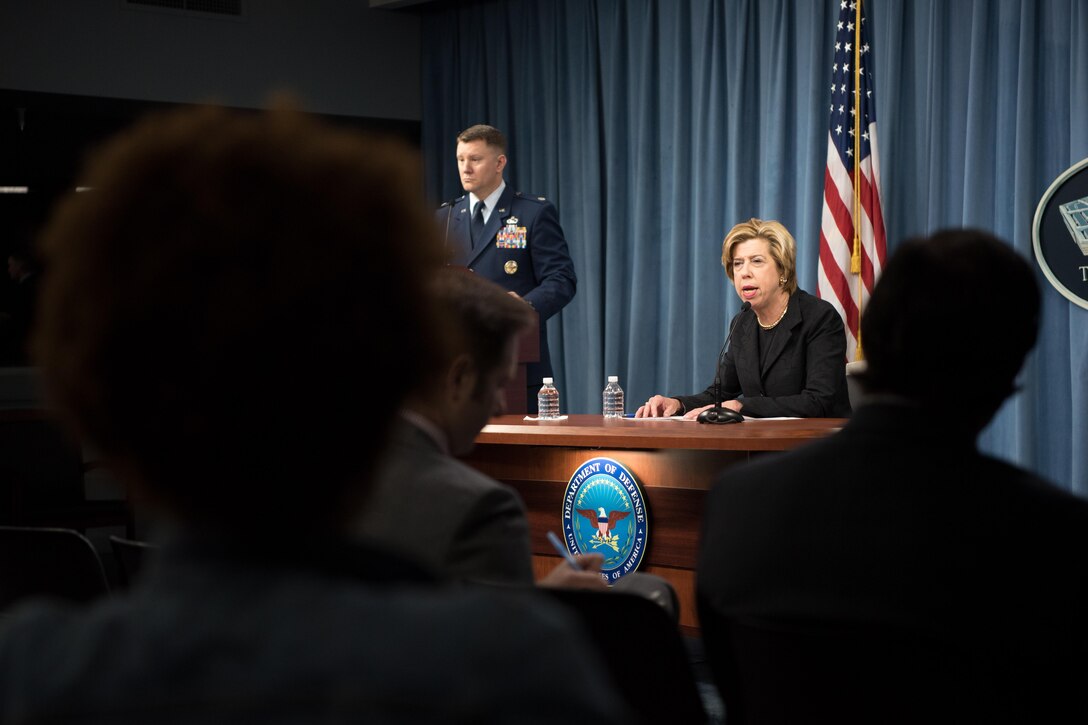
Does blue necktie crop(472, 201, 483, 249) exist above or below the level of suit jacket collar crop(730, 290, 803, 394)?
above

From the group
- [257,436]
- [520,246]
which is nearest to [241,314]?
[257,436]

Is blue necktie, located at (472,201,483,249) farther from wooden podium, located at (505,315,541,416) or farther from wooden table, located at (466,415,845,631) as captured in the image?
wooden table, located at (466,415,845,631)

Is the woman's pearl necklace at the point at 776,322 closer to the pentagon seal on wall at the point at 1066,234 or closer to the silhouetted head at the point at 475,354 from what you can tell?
the pentagon seal on wall at the point at 1066,234

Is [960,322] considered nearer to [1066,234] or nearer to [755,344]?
[755,344]

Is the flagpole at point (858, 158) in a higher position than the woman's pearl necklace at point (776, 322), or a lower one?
higher

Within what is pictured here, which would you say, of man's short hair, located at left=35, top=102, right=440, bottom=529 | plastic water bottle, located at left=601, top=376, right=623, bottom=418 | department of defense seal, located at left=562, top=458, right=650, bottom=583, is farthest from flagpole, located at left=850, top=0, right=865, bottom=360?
man's short hair, located at left=35, top=102, right=440, bottom=529

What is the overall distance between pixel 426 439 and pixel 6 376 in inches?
233

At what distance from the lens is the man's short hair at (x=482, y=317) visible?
1555 mm

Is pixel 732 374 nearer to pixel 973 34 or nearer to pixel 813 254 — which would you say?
pixel 813 254

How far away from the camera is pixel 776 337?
431cm

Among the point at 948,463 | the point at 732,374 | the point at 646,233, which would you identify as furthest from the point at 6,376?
the point at 948,463

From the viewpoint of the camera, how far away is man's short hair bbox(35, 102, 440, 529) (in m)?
0.56

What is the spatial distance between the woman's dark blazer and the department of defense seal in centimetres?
85

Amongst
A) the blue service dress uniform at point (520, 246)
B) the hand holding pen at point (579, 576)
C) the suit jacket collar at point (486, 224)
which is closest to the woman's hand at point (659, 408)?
the blue service dress uniform at point (520, 246)
